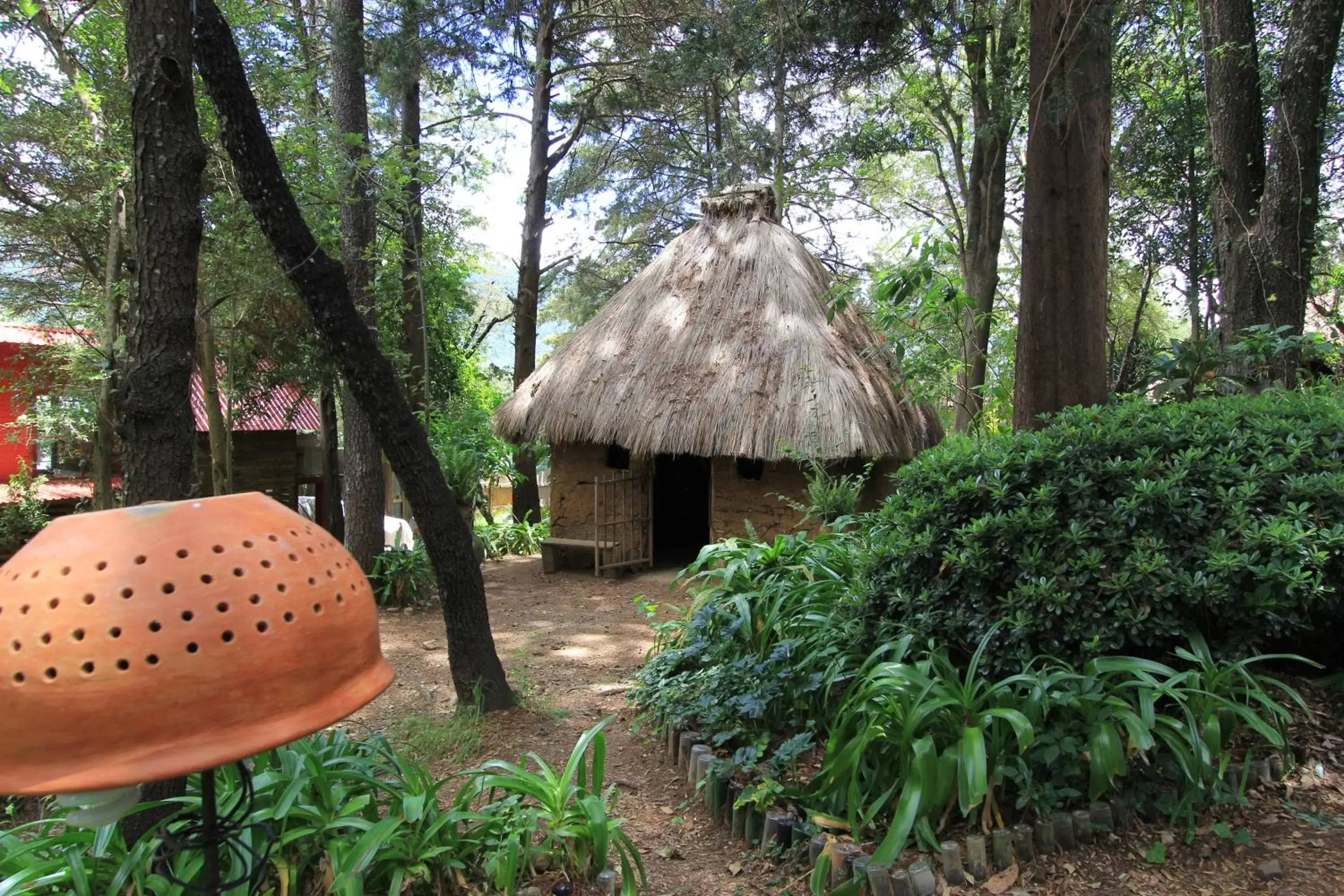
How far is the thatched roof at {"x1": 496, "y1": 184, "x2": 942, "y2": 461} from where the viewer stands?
8.48m

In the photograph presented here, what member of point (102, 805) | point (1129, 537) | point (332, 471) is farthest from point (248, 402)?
point (1129, 537)

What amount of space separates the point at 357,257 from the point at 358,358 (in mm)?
4953

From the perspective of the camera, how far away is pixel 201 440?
13.6 metres

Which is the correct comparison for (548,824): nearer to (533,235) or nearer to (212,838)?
(212,838)

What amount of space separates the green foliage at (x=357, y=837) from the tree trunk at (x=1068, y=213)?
10.3ft

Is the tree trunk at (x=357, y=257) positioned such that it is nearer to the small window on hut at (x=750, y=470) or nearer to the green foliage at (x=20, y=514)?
the small window on hut at (x=750, y=470)

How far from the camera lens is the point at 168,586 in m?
1.16

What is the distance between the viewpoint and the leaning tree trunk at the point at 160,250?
8.64 ft

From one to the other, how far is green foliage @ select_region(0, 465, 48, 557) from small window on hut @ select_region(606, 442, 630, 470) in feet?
25.3

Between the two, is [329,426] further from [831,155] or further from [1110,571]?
[1110,571]

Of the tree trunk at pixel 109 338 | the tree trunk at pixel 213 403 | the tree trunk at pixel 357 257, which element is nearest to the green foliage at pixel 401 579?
the tree trunk at pixel 357 257

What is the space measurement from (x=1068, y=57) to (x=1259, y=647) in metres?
3.11

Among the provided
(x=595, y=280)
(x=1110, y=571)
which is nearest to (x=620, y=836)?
(x=1110, y=571)

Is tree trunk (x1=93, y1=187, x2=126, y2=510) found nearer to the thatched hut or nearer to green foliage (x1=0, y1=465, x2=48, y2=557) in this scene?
green foliage (x1=0, y1=465, x2=48, y2=557)
